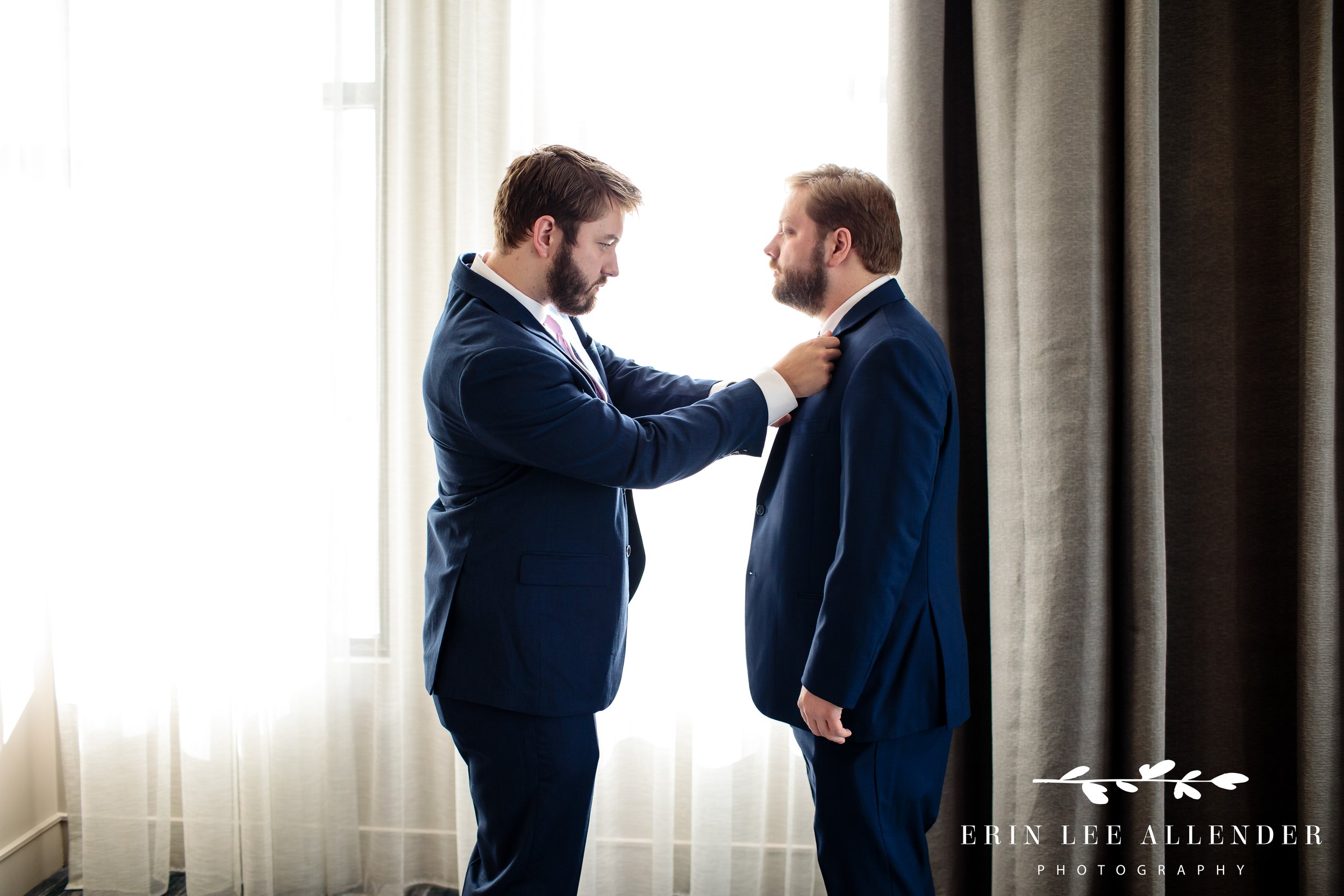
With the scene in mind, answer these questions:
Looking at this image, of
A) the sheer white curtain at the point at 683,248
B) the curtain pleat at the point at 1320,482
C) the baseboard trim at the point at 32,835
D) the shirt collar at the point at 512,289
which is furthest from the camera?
the baseboard trim at the point at 32,835

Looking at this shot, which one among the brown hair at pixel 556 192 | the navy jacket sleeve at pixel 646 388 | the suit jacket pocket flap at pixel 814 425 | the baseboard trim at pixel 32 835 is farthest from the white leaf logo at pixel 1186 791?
Result: the baseboard trim at pixel 32 835

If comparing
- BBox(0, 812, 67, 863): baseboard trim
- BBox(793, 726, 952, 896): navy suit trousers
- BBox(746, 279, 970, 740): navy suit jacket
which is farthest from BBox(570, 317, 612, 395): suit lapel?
BBox(0, 812, 67, 863): baseboard trim

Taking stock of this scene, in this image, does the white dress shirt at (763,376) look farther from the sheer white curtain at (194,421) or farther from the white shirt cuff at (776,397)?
the sheer white curtain at (194,421)

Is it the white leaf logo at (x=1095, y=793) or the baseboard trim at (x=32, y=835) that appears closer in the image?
the white leaf logo at (x=1095, y=793)

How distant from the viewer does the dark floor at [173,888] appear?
84.6 inches

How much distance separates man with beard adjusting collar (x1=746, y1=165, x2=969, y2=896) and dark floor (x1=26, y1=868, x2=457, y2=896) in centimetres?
129

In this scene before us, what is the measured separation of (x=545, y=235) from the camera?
145 cm

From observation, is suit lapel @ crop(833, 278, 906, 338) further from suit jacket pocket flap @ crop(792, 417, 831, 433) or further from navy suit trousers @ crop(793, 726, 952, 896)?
navy suit trousers @ crop(793, 726, 952, 896)

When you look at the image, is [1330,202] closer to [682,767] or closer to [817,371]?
[817,371]

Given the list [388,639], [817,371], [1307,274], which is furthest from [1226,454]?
[388,639]

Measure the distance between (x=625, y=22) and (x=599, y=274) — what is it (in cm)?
93

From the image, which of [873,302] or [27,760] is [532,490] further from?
[27,760]

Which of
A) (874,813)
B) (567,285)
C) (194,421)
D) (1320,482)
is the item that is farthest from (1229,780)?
(194,421)

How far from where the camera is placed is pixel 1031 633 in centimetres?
175
